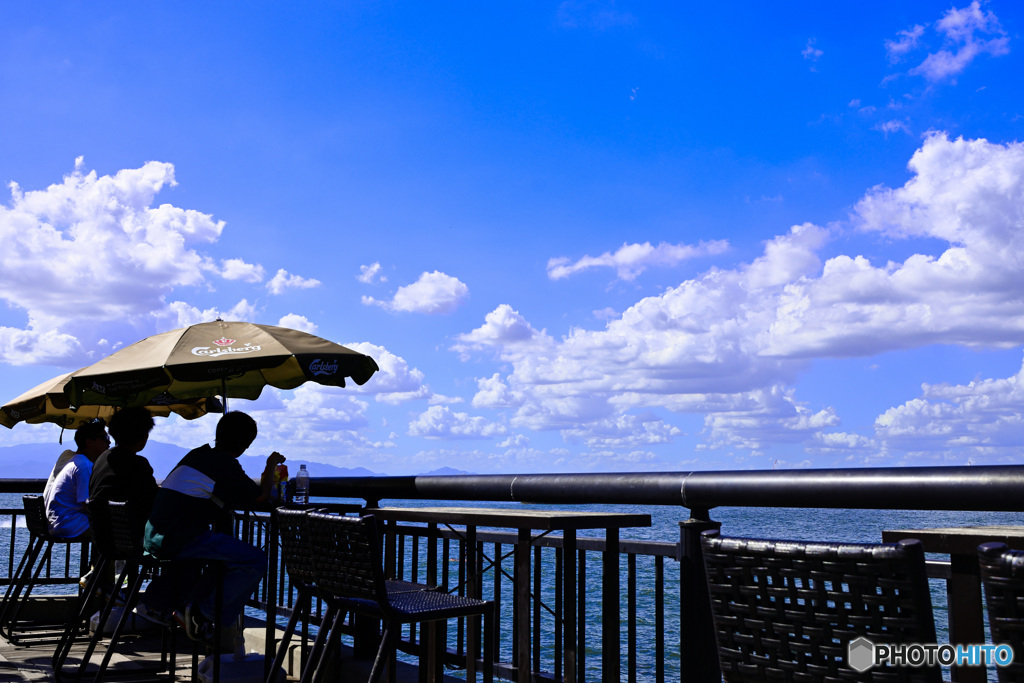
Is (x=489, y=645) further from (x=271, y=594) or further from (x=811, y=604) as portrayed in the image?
(x=811, y=604)

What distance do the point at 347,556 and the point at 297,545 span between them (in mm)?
412

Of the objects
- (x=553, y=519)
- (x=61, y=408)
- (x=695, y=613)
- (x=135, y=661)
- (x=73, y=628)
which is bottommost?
(x=135, y=661)

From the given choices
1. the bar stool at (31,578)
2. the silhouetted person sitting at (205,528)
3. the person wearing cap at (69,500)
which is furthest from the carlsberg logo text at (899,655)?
the person wearing cap at (69,500)

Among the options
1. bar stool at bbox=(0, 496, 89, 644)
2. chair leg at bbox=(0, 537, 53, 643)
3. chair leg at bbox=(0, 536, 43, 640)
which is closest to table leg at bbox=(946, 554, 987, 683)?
bar stool at bbox=(0, 496, 89, 644)

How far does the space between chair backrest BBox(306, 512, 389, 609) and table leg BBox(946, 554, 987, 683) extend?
5.56 feet

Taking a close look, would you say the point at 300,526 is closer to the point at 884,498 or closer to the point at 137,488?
the point at 884,498

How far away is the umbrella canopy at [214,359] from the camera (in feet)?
18.5

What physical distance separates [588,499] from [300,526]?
42.7 inches

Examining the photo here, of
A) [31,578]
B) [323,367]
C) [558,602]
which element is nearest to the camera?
[558,602]

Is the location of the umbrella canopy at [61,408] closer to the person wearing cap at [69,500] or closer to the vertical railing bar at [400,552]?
the person wearing cap at [69,500]

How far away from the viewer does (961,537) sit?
6.76ft

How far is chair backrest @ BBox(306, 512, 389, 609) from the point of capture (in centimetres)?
308

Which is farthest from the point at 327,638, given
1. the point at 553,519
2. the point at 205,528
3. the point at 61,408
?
the point at 61,408

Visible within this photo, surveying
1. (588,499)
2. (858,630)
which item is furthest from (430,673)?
(858,630)
